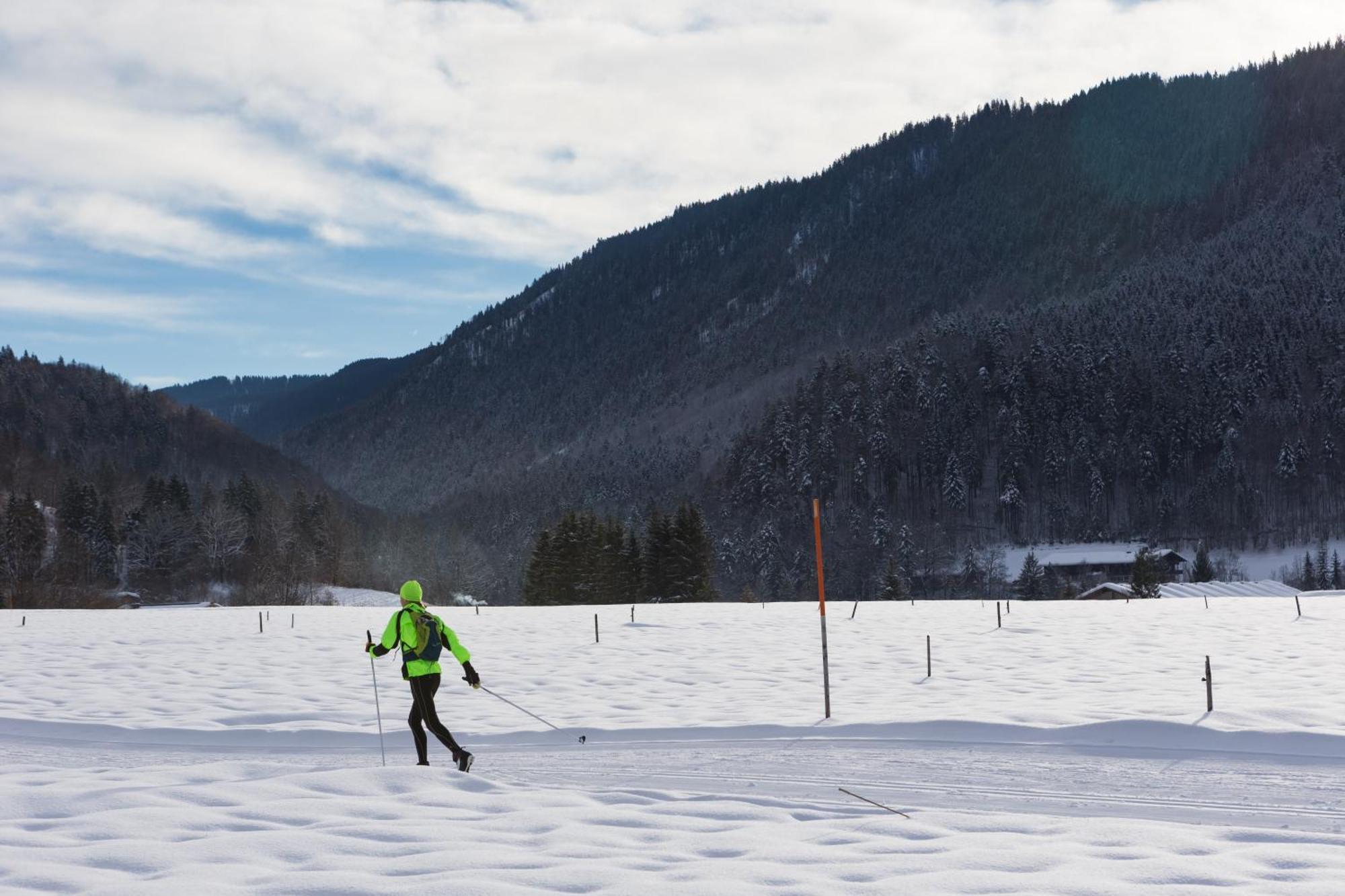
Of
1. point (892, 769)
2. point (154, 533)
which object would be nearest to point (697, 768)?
point (892, 769)

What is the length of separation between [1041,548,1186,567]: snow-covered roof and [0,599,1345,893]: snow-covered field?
10891cm

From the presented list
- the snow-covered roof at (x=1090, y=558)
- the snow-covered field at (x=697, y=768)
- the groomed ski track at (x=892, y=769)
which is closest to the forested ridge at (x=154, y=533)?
the snow-covered field at (x=697, y=768)

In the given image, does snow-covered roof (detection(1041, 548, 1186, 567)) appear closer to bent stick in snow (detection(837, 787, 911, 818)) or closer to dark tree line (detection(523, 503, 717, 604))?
dark tree line (detection(523, 503, 717, 604))

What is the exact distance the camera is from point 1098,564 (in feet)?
408

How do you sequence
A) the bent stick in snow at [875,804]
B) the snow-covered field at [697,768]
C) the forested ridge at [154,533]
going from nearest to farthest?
the snow-covered field at [697,768] < the bent stick in snow at [875,804] < the forested ridge at [154,533]

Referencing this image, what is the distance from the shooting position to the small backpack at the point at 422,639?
34.3ft

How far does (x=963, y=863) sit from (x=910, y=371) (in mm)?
167716

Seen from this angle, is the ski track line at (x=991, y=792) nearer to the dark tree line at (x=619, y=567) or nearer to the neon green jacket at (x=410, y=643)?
the neon green jacket at (x=410, y=643)

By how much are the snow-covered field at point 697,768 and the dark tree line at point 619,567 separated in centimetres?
4152

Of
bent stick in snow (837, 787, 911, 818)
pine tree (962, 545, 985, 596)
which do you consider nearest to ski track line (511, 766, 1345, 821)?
bent stick in snow (837, 787, 911, 818)

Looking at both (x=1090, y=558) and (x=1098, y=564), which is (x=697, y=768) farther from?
(x=1090, y=558)

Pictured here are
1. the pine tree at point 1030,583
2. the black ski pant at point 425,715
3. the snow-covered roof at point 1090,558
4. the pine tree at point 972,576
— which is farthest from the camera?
the snow-covered roof at point 1090,558

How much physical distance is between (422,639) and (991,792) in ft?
20.6

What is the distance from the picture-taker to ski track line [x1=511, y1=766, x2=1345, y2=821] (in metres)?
8.66
